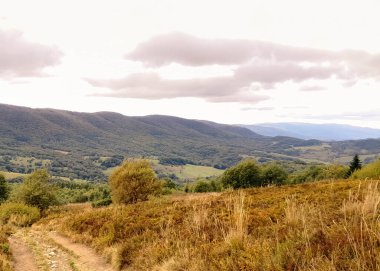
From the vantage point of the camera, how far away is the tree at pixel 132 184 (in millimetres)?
44594

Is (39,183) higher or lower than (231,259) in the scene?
lower

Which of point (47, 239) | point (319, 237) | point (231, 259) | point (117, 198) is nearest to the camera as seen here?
point (319, 237)

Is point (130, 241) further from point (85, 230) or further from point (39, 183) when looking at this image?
point (39, 183)

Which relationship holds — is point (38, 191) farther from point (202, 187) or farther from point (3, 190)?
point (202, 187)

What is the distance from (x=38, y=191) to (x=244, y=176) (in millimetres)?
48383

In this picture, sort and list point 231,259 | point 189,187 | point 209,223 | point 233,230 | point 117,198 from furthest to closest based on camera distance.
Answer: point 189,187
point 117,198
point 209,223
point 233,230
point 231,259

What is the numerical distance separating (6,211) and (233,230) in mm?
28552

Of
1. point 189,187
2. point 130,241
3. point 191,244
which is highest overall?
point 191,244

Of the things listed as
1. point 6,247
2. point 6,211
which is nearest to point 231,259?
point 6,247

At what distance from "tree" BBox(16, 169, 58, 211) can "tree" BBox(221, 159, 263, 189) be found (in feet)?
143

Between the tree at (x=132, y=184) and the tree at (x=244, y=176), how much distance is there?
122ft

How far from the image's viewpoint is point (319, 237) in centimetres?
786

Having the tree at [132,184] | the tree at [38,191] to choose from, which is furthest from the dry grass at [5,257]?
the tree at [38,191]

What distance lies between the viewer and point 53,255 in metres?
14.5
